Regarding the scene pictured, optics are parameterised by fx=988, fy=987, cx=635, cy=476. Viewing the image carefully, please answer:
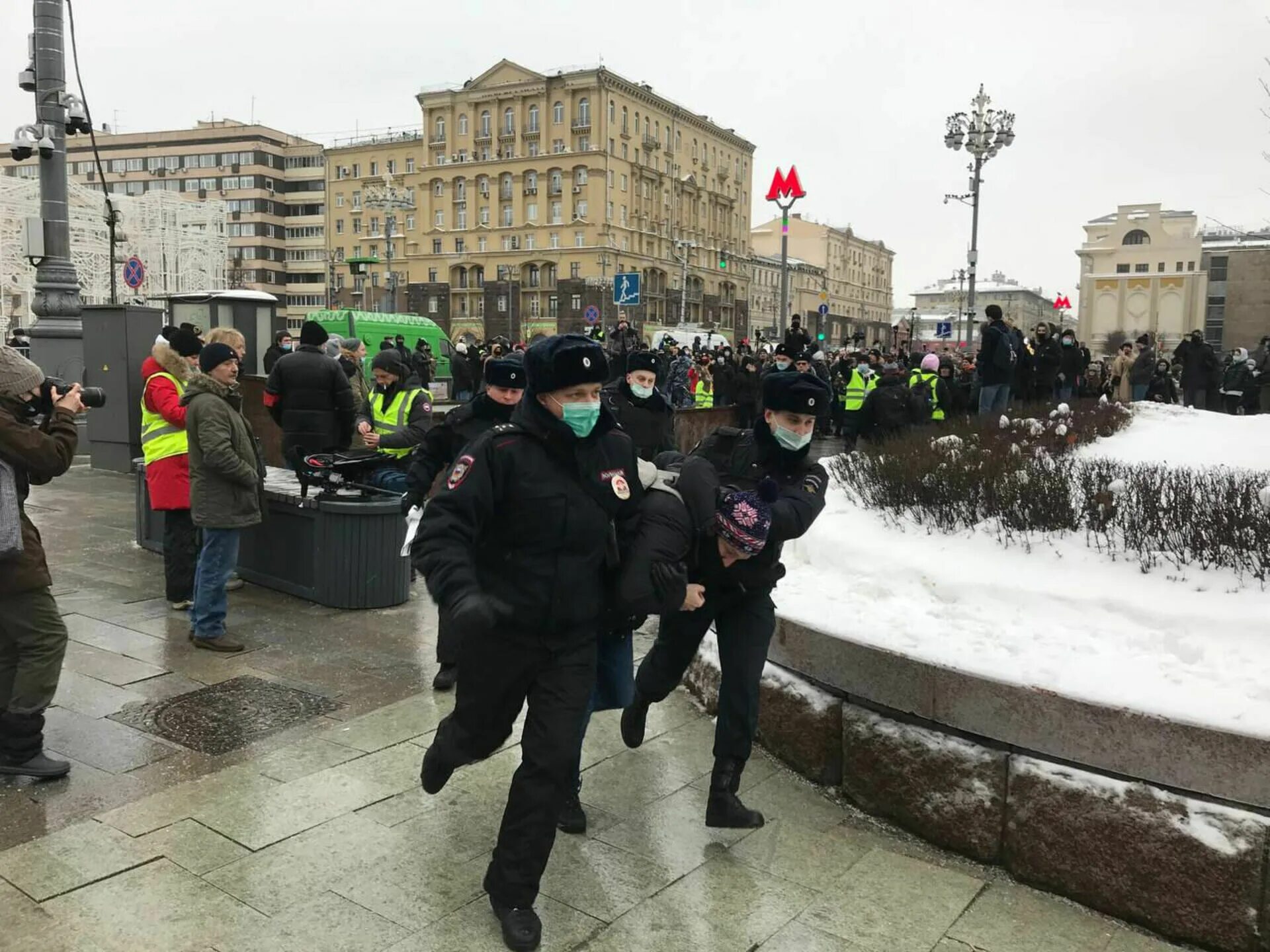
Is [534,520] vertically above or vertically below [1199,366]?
below

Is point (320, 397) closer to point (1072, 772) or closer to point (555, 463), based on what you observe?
point (555, 463)

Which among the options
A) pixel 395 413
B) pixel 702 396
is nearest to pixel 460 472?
pixel 395 413

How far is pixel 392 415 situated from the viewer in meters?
6.75

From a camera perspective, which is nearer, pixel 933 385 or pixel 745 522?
pixel 745 522

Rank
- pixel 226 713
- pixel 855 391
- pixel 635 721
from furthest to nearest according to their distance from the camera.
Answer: pixel 855 391, pixel 226 713, pixel 635 721

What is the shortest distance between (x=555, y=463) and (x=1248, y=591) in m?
3.02

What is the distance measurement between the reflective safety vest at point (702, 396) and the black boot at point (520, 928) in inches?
655

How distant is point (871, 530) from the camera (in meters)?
5.63

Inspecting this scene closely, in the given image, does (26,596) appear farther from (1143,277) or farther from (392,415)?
(1143,277)

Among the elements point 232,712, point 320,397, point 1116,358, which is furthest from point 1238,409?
point 232,712

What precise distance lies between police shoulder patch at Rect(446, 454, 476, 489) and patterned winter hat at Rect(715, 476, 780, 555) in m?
0.94

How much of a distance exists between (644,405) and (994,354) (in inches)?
325

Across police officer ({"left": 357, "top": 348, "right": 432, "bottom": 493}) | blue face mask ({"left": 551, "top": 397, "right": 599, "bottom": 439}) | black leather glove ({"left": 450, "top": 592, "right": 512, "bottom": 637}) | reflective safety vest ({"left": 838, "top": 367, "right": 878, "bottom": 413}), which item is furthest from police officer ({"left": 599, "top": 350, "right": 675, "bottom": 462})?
reflective safety vest ({"left": 838, "top": 367, "right": 878, "bottom": 413})

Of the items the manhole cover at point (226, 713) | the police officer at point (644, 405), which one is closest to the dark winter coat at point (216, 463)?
the manhole cover at point (226, 713)
